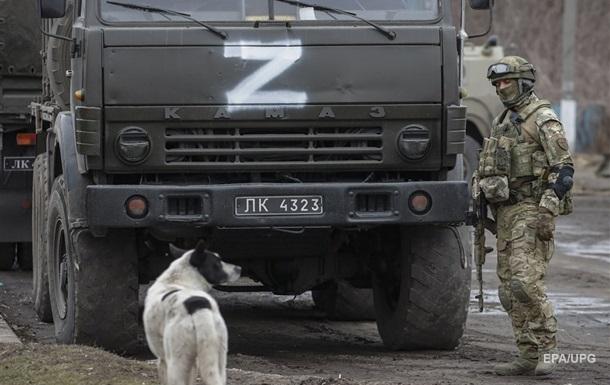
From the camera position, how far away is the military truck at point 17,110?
48.8 feet

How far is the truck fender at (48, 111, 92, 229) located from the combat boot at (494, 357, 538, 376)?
103 inches

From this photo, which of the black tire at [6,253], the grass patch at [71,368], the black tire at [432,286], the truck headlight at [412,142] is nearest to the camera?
the grass patch at [71,368]

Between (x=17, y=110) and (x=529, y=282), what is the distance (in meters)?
7.15

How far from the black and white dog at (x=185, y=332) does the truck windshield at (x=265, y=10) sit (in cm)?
224

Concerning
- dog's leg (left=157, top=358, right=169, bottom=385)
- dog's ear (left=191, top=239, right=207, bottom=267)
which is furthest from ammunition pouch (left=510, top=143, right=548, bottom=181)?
dog's leg (left=157, top=358, right=169, bottom=385)

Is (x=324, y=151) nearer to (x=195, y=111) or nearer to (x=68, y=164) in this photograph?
(x=195, y=111)

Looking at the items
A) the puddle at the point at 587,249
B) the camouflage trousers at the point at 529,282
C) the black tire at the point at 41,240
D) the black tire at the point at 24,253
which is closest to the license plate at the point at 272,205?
the camouflage trousers at the point at 529,282

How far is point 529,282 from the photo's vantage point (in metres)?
9.05

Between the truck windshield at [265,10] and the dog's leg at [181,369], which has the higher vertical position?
the truck windshield at [265,10]

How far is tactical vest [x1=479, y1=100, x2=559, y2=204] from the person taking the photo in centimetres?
916

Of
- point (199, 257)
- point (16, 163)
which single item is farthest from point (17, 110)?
point (199, 257)

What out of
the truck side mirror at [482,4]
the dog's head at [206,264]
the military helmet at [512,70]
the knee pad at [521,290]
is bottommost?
the knee pad at [521,290]

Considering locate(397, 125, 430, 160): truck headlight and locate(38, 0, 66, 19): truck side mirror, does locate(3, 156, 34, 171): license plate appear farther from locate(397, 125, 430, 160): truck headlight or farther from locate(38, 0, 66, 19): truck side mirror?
locate(397, 125, 430, 160): truck headlight

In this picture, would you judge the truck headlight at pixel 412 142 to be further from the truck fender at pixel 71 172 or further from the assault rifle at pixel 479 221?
the truck fender at pixel 71 172
